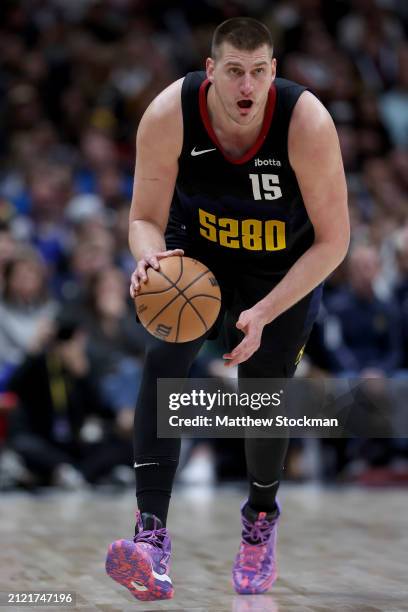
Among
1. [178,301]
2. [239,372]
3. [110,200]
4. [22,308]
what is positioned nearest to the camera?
[178,301]

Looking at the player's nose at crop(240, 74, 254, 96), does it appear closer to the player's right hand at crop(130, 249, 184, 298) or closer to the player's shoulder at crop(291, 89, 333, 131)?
the player's shoulder at crop(291, 89, 333, 131)

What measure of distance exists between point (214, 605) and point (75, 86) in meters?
8.52

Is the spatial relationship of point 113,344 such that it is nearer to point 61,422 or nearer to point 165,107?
point 61,422

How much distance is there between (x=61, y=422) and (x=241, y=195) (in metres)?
4.86

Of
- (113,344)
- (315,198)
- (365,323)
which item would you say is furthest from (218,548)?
(365,323)

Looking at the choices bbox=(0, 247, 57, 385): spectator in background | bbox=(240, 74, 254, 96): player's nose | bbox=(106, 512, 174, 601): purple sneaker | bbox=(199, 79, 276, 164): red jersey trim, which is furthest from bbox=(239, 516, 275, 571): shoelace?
bbox=(0, 247, 57, 385): spectator in background

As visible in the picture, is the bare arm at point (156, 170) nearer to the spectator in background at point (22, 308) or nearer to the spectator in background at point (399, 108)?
the spectator in background at point (22, 308)

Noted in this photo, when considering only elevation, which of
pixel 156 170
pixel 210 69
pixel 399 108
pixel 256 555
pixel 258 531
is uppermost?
pixel 399 108

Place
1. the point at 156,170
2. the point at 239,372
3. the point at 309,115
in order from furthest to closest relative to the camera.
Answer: the point at 239,372
the point at 156,170
the point at 309,115

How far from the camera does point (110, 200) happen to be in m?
10.9

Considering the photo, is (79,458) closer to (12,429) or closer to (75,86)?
(12,429)

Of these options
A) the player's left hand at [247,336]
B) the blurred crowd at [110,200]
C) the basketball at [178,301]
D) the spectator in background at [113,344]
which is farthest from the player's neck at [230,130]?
the spectator in background at [113,344]

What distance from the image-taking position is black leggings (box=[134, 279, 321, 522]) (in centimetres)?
421

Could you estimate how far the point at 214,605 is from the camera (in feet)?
13.7
